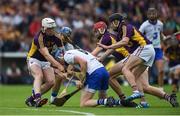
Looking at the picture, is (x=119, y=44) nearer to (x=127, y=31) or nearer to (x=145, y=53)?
(x=127, y=31)

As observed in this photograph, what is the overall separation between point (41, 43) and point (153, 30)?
5722mm

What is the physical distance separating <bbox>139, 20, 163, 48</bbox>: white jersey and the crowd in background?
763cm

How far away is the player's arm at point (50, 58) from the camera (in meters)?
18.3

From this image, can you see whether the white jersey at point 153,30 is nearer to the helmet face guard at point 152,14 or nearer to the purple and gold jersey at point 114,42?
the helmet face guard at point 152,14

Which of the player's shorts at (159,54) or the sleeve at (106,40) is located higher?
the sleeve at (106,40)

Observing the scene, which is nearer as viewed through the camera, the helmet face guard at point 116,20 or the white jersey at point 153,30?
the helmet face guard at point 116,20

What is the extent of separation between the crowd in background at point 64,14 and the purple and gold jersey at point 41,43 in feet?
40.7

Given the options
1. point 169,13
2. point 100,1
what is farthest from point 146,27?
point 100,1

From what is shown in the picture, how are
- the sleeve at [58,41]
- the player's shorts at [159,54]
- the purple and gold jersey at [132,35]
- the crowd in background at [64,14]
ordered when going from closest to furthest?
the purple and gold jersey at [132,35] < the sleeve at [58,41] < the player's shorts at [159,54] < the crowd in background at [64,14]

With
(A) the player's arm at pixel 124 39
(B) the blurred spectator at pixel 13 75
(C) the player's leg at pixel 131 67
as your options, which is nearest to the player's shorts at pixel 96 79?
(C) the player's leg at pixel 131 67

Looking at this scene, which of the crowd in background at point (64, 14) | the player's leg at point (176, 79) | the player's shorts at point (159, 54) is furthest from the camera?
the crowd in background at point (64, 14)

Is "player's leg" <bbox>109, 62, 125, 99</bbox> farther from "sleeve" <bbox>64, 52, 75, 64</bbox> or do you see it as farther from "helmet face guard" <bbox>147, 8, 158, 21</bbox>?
"helmet face guard" <bbox>147, 8, 158, 21</bbox>

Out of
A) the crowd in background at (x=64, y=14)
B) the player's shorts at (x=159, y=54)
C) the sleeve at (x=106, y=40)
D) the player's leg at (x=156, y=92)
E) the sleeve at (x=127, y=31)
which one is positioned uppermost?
the crowd in background at (x=64, y=14)

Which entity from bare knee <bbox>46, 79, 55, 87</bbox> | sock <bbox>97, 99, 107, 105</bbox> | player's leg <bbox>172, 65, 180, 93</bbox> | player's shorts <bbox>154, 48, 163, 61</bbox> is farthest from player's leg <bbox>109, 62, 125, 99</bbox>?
player's leg <bbox>172, 65, 180, 93</bbox>
